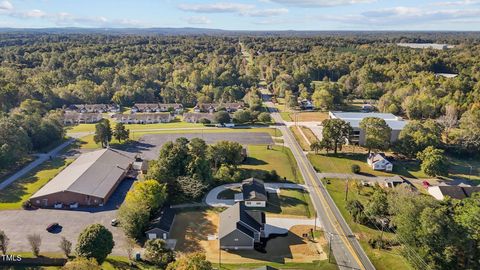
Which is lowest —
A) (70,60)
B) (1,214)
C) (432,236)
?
(1,214)

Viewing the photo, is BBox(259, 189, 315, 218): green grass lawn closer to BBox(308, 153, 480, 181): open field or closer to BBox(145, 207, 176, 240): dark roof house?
BBox(308, 153, 480, 181): open field

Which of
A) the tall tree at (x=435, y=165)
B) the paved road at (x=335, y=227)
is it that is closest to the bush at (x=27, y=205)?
the paved road at (x=335, y=227)

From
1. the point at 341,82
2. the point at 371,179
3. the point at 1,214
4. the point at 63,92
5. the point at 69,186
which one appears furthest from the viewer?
the point at 341,82

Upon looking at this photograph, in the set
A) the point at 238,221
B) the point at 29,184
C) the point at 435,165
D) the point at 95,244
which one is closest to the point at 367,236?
the point at 238,221

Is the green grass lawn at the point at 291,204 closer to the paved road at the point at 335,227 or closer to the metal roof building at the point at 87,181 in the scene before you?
the paved road at the point at 335,227

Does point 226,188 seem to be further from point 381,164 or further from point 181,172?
point 381,164

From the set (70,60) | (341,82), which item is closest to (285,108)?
(341,82)

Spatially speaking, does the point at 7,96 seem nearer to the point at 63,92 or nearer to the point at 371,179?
the point at 63,92
